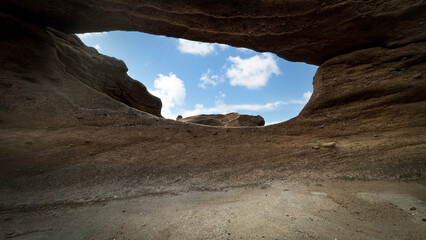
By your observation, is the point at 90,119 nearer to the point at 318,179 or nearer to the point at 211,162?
the point at 211,162

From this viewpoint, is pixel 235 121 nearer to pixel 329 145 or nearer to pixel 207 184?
pixel 329 145

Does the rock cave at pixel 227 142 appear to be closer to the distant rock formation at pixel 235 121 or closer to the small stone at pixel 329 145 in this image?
the small stone at pixel 329 145

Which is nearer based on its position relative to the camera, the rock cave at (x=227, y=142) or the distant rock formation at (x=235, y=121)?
the rock cave at (x=227, y=142)

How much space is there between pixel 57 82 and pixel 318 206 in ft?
19.5

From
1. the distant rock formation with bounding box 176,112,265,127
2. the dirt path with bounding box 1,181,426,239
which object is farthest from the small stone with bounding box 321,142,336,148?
the distant rock formation with bounding box 176,112,265,127

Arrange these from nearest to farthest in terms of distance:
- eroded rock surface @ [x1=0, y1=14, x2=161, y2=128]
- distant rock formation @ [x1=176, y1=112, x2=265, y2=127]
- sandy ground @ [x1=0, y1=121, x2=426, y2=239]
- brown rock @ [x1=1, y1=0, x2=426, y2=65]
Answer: sandy ground @ [x1=0, y1=121, x2=426, y2=239], eroded rock surface @ [x1=0, y1=14, x2=161, y2=128], brown rock @ [x1=1, y1=0, x2=426, y2=65], distant rock formation @ [x1=176, y1=112, x2=265, y2=127]

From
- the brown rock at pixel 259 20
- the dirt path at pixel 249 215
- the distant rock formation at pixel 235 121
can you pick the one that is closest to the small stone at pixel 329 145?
the dirt path at pixel 249 215

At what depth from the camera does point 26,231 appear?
2.18 m

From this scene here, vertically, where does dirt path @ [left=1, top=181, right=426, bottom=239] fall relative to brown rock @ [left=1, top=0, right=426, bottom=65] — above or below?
below

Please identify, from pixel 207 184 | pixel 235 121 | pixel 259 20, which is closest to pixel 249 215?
pixel 207 184

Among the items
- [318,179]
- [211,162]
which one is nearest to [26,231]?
[211,162]

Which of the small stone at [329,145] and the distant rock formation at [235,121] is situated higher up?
the distant rock formation at [235,121]

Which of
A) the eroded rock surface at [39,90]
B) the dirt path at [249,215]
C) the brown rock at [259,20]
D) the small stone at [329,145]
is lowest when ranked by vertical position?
the dirt path at [249,215]

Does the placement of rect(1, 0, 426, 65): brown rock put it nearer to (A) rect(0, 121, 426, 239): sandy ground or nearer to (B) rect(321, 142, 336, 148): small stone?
(A) rect(0, 121, 426, 239): sandy ground
